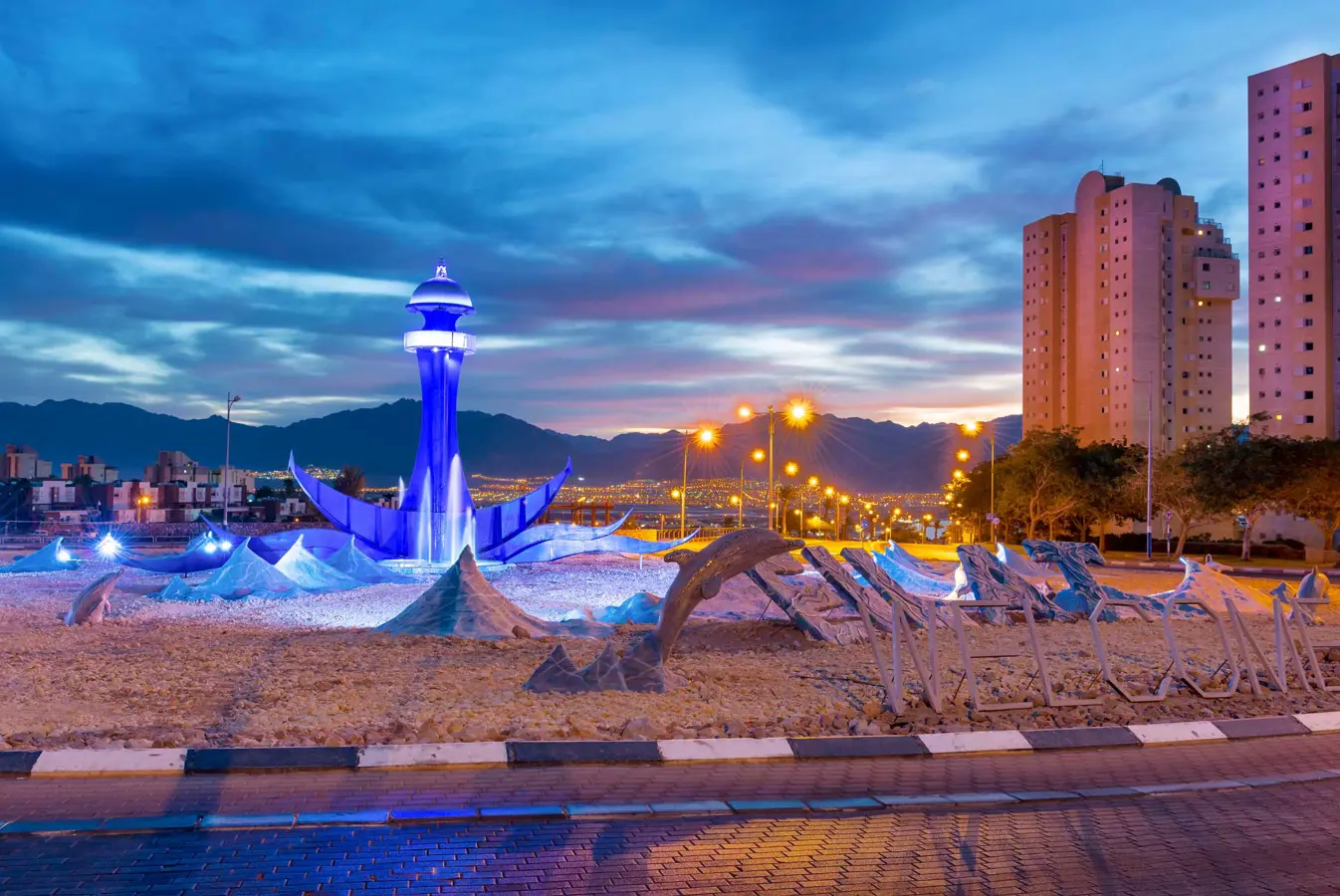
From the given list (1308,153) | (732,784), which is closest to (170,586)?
(732,784)

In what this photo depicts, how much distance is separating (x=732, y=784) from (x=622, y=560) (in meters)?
31.5

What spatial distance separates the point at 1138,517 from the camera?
69.4m

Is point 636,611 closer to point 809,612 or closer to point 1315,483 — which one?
point 809,612

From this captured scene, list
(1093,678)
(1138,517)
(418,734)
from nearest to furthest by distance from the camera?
(418,734)
(1093,678)
(1138,517)

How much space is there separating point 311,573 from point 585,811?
2136 centimetres

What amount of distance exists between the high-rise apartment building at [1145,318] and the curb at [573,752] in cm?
10478

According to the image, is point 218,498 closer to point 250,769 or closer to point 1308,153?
point 1308,153

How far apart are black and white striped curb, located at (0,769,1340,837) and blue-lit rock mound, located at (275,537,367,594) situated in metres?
19.6

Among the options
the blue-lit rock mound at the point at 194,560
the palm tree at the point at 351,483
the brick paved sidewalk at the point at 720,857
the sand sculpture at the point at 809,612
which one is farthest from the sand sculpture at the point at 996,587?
the palm tree at the point at 351,483

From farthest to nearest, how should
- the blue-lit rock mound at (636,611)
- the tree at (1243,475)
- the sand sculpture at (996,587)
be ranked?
the tree at (1243,475)
the blue-lit rock mound at (636,611)
the sand sculpture at (996,587)

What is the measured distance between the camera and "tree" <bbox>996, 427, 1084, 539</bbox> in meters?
62.4

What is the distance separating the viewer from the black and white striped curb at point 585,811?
626 centimetres

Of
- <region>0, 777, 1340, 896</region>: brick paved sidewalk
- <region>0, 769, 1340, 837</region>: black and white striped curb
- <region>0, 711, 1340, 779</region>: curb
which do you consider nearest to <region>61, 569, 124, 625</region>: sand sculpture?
<region>0, 711, 1340, 779</region>: curb

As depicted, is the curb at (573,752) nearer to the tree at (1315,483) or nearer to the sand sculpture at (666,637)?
the sand sculpture at (666,637)
